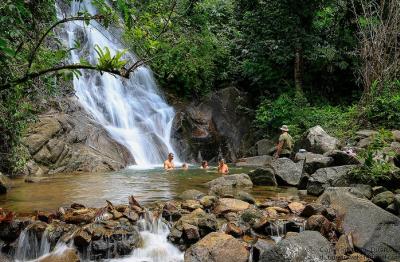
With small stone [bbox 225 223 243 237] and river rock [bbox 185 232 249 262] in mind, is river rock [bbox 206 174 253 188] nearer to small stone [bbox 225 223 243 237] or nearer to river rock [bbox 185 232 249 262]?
small stone [bbox 225 223 243 237]

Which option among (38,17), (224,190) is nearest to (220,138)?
(224,190)

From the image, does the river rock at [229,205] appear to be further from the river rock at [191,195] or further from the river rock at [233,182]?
the river rock at [233,182]

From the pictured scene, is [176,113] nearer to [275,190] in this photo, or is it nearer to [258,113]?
[258,113]

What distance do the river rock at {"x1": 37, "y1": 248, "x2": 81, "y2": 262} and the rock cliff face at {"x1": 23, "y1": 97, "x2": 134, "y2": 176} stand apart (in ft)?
22.2

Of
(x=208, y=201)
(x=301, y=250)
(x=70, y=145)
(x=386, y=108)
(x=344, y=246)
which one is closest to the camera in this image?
(x=301, y=250)

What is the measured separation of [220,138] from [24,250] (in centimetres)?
1331

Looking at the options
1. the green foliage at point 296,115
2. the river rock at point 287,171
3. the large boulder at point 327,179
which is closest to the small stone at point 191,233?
the large boulder at point 327,179

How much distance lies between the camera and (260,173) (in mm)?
10383

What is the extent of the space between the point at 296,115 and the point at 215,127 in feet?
12.2

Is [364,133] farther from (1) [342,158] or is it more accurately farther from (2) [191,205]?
(2) [191,205]

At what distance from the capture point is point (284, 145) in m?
14.7

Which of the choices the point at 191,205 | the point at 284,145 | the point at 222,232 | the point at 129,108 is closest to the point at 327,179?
the point at 191,205

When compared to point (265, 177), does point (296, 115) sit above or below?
above

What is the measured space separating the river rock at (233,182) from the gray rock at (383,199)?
335 centimetres
